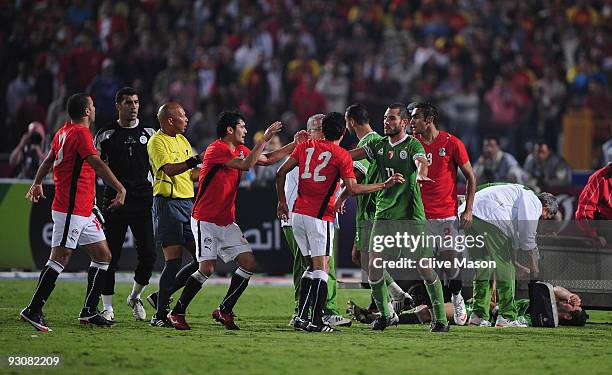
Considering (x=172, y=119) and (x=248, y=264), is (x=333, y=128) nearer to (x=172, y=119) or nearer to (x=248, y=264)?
(x=248, y=264)

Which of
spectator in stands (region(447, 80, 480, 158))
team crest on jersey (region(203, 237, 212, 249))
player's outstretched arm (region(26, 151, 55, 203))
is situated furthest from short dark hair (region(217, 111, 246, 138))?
spectator in stands (region(447, 80, 480, 158))

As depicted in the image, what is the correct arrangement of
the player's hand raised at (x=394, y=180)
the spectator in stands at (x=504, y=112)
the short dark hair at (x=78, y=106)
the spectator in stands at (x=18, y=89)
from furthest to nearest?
the spectator in stands at (x=504, y=112) < the spectator in stands at (x=18, y=89) < the short dark hair at (x=78, y=106) < the player's hand raised at (x=394, y=180)

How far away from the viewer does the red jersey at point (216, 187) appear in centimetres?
1073

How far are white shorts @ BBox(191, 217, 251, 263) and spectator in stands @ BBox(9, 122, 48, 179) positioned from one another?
7.09 meters

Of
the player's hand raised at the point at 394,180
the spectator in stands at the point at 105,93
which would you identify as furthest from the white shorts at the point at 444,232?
the spectator in stands at the point at 105,93

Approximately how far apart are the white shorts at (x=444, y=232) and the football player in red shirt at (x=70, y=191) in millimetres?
3043

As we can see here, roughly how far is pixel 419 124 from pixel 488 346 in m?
A: 2.55

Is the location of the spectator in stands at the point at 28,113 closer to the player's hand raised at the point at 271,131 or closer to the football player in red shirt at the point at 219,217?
the football player in red shirt at the point at 219,217

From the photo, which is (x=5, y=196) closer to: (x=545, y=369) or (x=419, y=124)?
(x=419, y=124)

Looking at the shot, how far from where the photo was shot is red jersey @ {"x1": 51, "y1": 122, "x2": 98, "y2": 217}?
34.3 feet

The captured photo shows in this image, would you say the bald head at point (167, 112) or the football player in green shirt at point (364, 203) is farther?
the football player in green shirt at point (364, 203)

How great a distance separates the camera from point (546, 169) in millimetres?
17734

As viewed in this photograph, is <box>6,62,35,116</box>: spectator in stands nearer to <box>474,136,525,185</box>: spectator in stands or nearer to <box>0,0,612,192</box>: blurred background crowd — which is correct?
<box>0,0,612,192</box>: blurred background crowd

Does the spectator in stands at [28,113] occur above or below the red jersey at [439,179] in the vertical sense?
above
